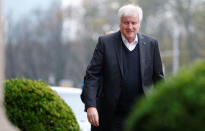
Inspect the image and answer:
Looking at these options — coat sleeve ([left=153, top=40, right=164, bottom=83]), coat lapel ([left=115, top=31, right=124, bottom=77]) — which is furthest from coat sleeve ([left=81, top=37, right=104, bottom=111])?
coat sleeve ([left=153, top=40, right=164, bottom=83])

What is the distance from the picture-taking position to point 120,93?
4793mm

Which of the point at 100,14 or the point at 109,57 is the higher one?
the point at 109,57

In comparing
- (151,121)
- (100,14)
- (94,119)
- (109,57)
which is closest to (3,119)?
(151,121)

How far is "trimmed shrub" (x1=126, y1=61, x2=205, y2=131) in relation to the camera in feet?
6.34

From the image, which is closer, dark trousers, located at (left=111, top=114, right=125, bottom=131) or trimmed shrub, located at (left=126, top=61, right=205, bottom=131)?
trimmed shrub, located at (left=126, top=61, right=205, bottom=131)

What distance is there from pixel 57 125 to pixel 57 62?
3864cm

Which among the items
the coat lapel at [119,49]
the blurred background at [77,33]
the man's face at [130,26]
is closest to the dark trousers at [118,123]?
the coat lapel at [119,49]

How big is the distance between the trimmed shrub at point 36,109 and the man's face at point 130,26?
86 centimetres

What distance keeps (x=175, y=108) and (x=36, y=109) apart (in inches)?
115

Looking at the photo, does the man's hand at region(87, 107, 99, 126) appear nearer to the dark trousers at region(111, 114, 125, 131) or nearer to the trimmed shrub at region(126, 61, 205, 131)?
the dark trousers at region(111, 114, 125, 131)

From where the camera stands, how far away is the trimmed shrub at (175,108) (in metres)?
1.93

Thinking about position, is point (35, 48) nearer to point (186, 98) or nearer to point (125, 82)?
point (125, 82)

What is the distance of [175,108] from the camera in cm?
193

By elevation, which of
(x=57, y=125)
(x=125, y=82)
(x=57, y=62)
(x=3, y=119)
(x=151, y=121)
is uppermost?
(x=151, y=121)
